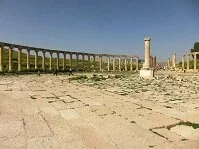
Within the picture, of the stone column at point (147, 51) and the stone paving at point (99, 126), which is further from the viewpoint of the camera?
the stone column at point (147, 51)

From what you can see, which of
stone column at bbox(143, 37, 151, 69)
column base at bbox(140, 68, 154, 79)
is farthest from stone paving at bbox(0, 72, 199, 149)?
stone column at bbox(143, 37, 151, 69)

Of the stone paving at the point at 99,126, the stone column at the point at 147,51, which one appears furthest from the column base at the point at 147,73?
the stone paving at the point at 99,126

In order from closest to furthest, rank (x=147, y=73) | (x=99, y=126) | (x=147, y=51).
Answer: (x=99, y=126)
(x=147, y=73)
(x=147, y=51)

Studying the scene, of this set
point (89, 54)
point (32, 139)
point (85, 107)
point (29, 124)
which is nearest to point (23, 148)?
point (32, 139)

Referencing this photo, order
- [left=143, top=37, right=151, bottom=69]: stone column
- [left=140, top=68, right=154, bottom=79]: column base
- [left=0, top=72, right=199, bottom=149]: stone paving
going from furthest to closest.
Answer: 1. [left=143, top=37, right=151, bottom=69]: stone column
2. [left=140, top=68, right=154, bottom=79]: column base
3. [left=0, top=72, right=199, bottom=149]: stone paving

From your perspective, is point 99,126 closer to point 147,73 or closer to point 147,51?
point 147,73

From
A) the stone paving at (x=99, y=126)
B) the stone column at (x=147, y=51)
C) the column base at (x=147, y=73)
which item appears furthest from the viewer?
the stone column at (x=147, y=51)

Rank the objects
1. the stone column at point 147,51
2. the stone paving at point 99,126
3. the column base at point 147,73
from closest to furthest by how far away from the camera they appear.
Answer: the stone paving at point 99,126
the column base at point 147,73
the stone column at point 147,51

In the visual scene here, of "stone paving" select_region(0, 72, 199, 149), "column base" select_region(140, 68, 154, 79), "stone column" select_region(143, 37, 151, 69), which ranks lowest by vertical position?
"stone paving" select_region(0, 72, 199, 149)

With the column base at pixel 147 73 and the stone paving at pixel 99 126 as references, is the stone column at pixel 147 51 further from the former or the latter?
the stone paving at pixel 99 126

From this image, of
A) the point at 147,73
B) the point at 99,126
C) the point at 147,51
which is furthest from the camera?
the point at 147,51

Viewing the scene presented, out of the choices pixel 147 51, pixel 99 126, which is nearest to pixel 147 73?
pixel 147 51

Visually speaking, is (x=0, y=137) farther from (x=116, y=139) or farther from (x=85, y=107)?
(x=85, y=107)

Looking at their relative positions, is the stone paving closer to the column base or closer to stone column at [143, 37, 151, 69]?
the column base
